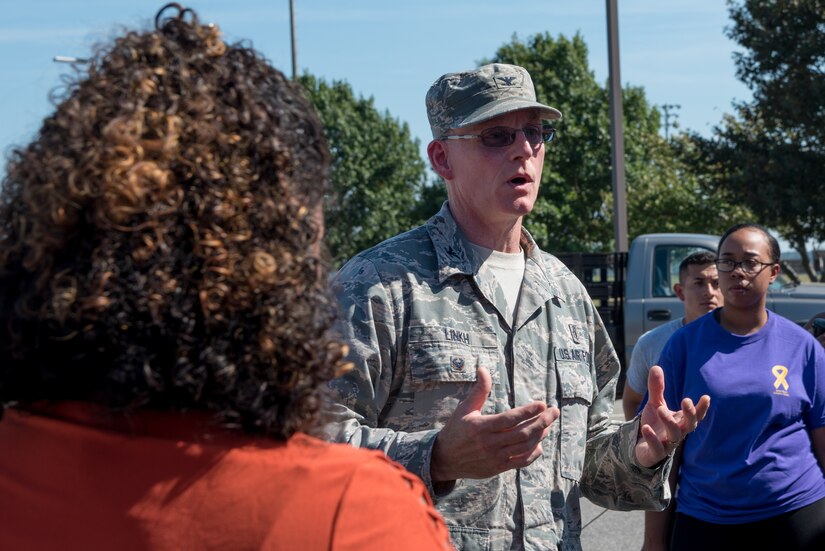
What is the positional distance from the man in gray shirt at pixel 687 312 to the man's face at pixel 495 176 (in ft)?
9.40

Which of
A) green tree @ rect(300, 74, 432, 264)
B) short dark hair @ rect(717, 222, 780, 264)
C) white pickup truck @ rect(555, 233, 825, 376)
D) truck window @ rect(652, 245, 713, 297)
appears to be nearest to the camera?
short dark hair @ rect(717, 222, 780, 264)

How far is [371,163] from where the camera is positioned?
56438 mm

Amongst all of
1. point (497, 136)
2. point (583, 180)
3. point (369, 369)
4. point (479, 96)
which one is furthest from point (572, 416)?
point (583, 180)

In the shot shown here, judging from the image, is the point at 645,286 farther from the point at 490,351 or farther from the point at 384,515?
the point at 384,515

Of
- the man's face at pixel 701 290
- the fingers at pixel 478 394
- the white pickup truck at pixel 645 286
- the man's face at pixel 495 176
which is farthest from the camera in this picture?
the white pickup truck at pixel 645 286

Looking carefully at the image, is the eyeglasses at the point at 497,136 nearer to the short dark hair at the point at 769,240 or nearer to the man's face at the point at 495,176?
the man's face at the point at 495,176

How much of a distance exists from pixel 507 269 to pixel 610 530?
493 centimetres

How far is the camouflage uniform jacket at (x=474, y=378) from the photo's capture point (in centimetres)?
285

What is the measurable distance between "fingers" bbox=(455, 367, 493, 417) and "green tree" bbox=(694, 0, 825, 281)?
2937 cm

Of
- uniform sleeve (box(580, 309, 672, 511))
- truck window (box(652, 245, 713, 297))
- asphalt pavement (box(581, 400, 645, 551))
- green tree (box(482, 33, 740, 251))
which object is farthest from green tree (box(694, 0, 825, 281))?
uniform sleeve (box(580, 309, 672, 511))

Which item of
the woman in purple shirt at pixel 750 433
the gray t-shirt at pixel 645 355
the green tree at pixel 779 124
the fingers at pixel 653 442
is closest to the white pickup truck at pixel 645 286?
the gray t-shirt at pixel 645 355

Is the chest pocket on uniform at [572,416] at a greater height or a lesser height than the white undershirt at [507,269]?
lesser

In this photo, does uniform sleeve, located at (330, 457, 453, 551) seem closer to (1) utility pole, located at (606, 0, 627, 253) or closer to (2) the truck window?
(2) the truck window

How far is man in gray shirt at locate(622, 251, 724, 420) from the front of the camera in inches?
231
